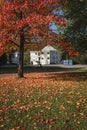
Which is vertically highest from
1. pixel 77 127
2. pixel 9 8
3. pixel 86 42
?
pixel 9 8

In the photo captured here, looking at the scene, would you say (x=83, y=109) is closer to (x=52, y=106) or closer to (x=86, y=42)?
(x=52, y=106)

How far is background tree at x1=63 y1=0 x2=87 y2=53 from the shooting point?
25939mm

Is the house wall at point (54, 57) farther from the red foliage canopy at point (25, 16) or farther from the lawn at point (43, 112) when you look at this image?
the lawn at point (43, 112)

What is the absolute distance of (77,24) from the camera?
26.8 m

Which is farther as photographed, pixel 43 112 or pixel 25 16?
pixel 25 16

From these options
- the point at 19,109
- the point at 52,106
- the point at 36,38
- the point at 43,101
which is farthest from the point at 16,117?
the point at 36,38

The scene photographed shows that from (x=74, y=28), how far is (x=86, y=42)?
1541 millimetres

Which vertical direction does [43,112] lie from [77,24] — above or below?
below

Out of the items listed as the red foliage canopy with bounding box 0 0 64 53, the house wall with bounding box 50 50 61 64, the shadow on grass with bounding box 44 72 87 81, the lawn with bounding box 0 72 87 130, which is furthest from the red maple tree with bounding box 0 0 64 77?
the house wall with bounding box 50 50 61 64

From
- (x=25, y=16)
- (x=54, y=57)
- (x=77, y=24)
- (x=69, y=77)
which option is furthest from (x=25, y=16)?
(x=54, y=57)

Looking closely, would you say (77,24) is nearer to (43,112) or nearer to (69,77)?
(69,77)

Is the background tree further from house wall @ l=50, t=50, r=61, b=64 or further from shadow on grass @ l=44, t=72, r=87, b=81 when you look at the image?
house wall @ l=50, t=50, r=61, b=64

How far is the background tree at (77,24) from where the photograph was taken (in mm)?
25939

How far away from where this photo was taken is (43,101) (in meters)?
11.6
